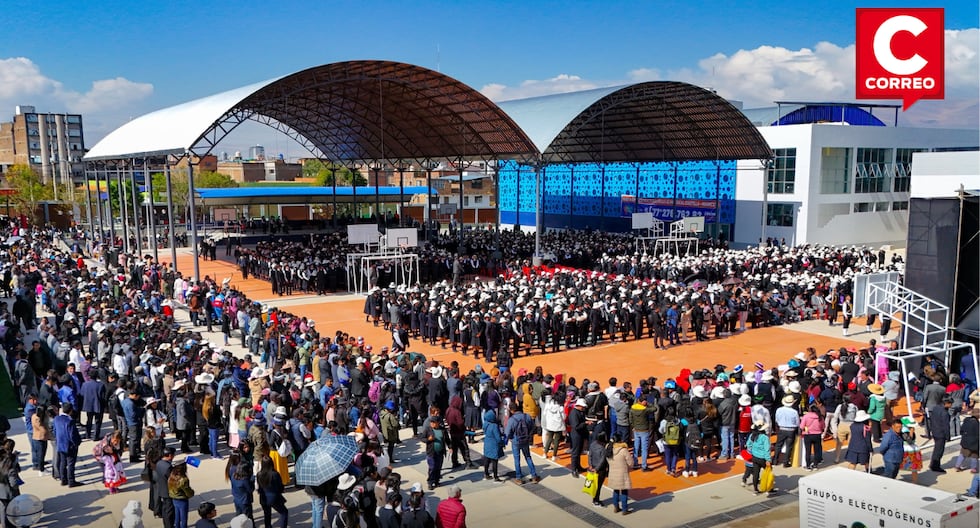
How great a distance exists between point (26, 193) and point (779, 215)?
5752 cm

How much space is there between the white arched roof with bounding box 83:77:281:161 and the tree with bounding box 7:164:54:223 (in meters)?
21.5

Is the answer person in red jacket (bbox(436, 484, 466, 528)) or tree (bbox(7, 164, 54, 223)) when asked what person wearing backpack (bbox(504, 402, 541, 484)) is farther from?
tree (bbox(7, 164, 54, 223))

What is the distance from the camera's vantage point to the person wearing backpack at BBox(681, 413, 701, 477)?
1066 cm

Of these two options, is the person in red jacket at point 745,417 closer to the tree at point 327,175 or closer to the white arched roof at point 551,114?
the white arched roof at point 551,114

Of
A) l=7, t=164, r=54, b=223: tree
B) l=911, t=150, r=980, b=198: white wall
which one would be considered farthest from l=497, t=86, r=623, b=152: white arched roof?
l=7, t=164, r=54, b=223: tree

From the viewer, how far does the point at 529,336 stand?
62.5 ft

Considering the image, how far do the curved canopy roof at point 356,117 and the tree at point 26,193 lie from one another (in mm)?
20269

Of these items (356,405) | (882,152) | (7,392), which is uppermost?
(882,152)

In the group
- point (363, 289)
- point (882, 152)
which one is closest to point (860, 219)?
point (882, 152)

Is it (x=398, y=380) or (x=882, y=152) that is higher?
(x=882, y=152)

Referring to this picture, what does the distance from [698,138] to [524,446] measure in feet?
120

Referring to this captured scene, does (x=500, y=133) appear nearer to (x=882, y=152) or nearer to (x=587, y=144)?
(x=587, y=144)

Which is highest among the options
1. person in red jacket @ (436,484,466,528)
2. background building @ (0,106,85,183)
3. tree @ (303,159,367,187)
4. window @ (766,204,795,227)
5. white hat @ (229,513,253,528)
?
background building @ (0,106,85,183)

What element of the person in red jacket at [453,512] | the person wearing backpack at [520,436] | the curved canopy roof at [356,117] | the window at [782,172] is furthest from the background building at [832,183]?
the person in red jacket at [453,512]
